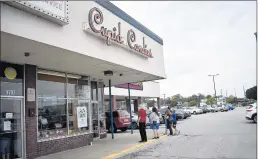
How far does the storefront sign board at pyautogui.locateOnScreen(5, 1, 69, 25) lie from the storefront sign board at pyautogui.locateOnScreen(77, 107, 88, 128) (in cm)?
574

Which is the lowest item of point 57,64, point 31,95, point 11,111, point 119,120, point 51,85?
point 119,120

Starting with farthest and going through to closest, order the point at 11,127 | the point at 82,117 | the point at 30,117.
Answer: the point at 82,117 → the point at 30,117 → the point at 11,127

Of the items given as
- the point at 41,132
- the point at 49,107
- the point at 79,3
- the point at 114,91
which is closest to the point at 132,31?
the point at 79,3

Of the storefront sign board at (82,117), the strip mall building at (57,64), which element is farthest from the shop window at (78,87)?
the storefront sign board at (82,117)

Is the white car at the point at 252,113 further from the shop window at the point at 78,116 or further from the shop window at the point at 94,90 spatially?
the shop window at the point at 78,116

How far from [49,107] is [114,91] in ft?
65.5

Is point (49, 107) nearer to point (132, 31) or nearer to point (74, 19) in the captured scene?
point (74, 19)

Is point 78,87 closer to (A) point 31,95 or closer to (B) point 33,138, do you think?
(A) point 31,95

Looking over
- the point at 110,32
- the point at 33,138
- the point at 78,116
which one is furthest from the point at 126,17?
the point at 33,138

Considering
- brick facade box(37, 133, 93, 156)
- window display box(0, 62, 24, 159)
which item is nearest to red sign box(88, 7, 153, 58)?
→ window display box(0, 62, 24, 159)

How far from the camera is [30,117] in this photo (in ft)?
33.4

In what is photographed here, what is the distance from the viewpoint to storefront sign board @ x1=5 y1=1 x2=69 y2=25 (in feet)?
23.1

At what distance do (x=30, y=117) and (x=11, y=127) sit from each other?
0.78 m

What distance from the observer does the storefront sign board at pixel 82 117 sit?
12980mm
